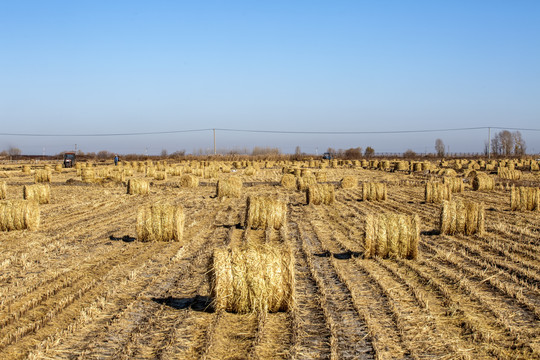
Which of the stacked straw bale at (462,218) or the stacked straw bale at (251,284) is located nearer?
the stacked straw bale at (251,284)

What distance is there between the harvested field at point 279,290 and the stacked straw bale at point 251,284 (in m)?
0.07

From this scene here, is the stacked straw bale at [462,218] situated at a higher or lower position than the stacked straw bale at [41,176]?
lower

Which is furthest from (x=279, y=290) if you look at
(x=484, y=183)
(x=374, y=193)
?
(x=484, y=183)

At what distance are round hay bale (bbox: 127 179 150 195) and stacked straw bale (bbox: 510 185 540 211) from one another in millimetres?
16965

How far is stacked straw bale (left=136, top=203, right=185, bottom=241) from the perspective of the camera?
12.3m

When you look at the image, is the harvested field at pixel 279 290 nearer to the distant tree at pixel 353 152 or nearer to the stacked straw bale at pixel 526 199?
the stacked straw bale at pixel 526 199

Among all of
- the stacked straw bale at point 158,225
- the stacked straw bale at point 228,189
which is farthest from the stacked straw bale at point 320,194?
the stacked straw bale at point 158,225

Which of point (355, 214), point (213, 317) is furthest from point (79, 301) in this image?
point (355, 214)

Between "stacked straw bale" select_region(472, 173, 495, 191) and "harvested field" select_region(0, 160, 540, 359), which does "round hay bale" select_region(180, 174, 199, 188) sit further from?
"stacked straw bale" select_region(472, 173, 495, 191)

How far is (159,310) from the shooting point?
7.06 m

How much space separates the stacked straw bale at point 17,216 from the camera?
13.6 m

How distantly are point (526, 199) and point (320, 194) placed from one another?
25.3 ft

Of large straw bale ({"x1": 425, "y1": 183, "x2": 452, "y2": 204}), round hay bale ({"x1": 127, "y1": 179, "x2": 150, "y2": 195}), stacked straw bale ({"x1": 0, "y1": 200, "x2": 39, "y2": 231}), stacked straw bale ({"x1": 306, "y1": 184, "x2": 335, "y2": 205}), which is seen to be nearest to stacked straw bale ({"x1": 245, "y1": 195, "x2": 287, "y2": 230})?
stacked straw bale ({"x1": 0, "y1": 200, "x2": 39, "y2": 231})

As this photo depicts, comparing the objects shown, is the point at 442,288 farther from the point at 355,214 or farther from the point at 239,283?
the point at 355,214
